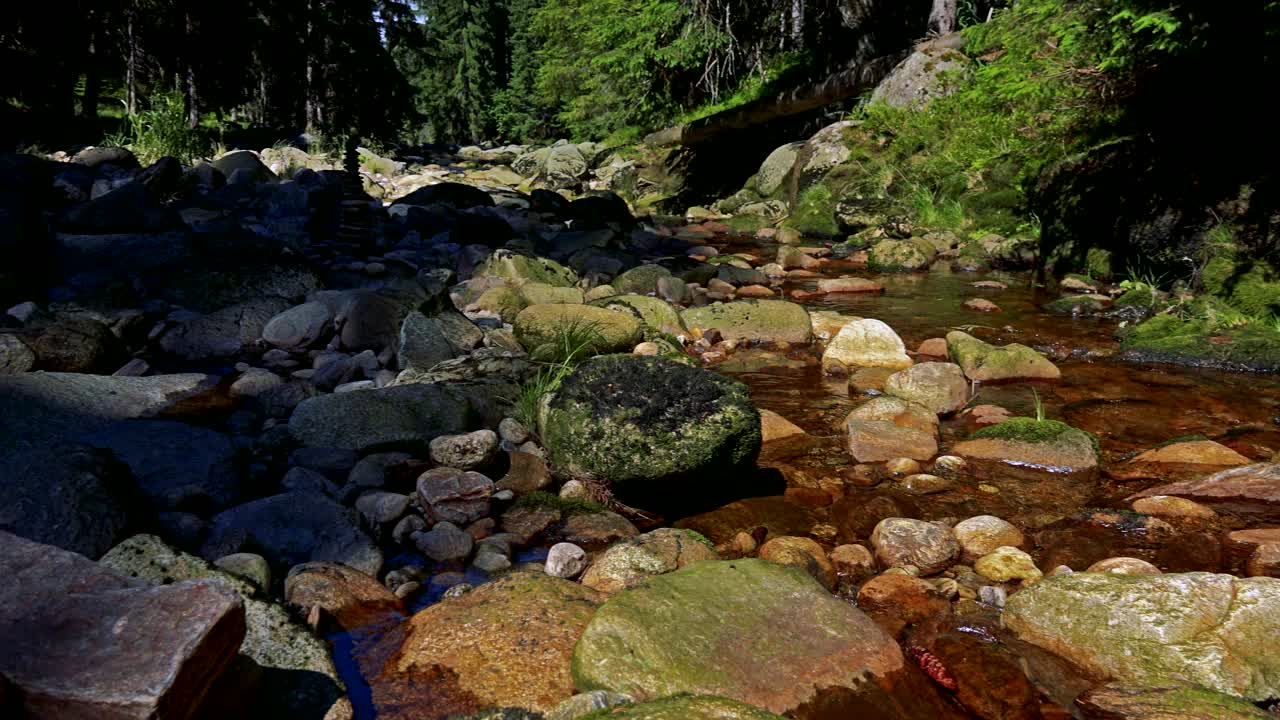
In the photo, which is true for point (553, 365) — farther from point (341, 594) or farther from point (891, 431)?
point (341, 594)

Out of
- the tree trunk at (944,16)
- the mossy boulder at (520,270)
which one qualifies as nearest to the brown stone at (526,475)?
the mossy boulder at (520,270)

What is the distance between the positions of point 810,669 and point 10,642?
1885 mm

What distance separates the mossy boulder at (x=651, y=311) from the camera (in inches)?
280

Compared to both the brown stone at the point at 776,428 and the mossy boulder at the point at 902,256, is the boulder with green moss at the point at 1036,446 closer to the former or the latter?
the brown stone at the point at 776,428

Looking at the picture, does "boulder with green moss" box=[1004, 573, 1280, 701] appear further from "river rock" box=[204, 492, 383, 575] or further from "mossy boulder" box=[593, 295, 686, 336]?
"mossy boulder" box=[593, 295, 686, 336]

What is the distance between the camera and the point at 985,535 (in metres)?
3.55

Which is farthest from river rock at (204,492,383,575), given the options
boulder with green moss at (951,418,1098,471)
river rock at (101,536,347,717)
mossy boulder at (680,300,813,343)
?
mossy boulder at (680,300,813,343)

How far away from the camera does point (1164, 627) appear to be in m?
2.63

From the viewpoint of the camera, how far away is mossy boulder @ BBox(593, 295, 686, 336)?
711 cm

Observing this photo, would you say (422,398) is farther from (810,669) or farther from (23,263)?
(23,263)

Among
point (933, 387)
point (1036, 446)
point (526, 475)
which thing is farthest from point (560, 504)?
point (933, 387)

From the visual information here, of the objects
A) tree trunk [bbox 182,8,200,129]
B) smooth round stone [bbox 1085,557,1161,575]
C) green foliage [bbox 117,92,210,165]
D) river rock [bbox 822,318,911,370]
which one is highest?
tree trunk [bbox 182,8,200,129]

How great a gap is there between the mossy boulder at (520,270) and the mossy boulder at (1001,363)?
3.78 meters

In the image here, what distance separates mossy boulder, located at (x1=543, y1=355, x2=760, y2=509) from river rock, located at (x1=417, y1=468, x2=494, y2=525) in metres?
0.39
